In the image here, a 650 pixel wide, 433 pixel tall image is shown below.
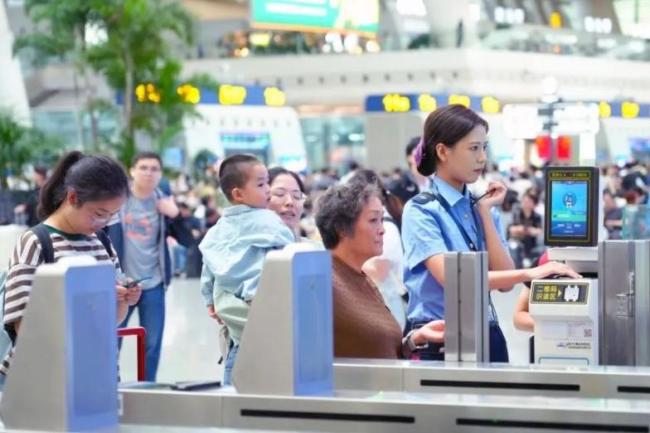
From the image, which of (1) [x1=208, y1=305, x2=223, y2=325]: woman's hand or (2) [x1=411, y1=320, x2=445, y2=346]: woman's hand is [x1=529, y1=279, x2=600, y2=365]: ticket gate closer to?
(2) [x1=411, y1=320, x2=445, y2=346]: woman's hand

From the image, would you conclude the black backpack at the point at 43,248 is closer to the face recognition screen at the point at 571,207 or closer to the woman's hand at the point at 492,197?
the woman's hand at the point at 492,197

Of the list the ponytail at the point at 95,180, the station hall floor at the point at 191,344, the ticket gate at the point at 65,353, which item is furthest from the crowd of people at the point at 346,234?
the station hall floor at the point at 191,344

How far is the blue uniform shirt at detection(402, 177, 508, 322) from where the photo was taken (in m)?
5.30

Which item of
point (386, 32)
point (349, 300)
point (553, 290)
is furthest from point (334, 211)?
point (386, 32)

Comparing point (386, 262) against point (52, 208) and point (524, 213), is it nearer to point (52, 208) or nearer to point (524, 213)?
point (52, 208)

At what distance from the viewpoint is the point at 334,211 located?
199 inches

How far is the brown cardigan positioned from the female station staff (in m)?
0.38

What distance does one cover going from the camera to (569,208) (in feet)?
17.6

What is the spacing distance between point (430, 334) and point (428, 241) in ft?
1.74

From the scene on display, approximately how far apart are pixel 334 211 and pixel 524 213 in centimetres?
1687

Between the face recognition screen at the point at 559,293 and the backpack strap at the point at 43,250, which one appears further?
the face recognition screen at the point at 559,293

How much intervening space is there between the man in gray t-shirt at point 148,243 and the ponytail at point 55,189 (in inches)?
164

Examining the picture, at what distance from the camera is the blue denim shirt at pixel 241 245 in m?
5.97

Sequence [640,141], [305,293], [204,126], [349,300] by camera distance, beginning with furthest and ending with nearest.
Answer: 1. [640,141]
2. [204,126]
3. [349,300]
4. [305,293]
